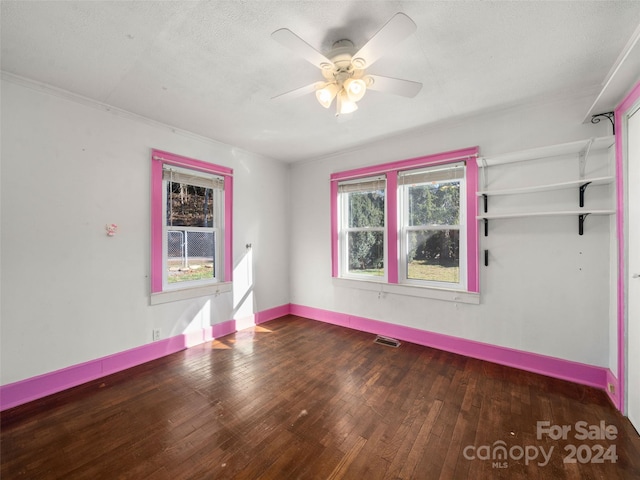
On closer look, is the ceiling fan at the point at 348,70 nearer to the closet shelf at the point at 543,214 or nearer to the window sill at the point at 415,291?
the closet shelf at the point at 543,214

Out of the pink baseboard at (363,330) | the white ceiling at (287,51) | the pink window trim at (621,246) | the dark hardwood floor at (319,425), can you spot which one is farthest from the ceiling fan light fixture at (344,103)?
the pink baseboard at (363,330)

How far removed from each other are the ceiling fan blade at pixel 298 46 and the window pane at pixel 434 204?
2132 millimetres

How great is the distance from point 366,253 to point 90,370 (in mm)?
3368

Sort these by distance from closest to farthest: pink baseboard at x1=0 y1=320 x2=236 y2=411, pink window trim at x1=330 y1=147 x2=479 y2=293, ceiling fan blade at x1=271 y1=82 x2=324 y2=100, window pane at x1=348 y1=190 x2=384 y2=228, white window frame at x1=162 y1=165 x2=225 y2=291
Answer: ceiling fan blade at x1=271 y1=82 x2=324 y2=100, pink baseboard at x1=0 y1=320 x2=236 y2=411, pink window trim at x1=330 y1=147 x2=479 y2=293, white window frame at x1=162 y1=165 x2=225 y2=291, window pane at x1=348 y1=190 x2=384 y2=228

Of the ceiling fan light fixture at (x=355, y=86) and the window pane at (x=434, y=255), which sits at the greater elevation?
the ceiling fan light fixture at (x=355, y=86)

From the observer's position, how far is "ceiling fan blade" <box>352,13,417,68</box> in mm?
1229

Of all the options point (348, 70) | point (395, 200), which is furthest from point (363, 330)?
point (348, 70)

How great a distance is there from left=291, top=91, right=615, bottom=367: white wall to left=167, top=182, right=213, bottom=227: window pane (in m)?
2.17

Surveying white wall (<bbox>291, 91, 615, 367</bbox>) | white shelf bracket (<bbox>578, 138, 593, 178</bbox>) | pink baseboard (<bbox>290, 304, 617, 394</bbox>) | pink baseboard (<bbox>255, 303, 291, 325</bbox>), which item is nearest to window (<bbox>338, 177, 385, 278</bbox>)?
white wall (<bbox>291, 91, 615, 367</bbox>)

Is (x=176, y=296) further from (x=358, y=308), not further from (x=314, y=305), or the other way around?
(x=358, y=308)

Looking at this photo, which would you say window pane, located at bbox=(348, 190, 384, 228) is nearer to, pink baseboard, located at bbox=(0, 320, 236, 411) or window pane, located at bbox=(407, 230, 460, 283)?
window pane, located at bbox=(407, 230, 460, 283)

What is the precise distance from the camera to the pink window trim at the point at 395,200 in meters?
2.84

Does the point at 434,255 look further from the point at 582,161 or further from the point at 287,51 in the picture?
the point at 287,51

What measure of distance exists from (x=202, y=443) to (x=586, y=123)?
4.04 meters
